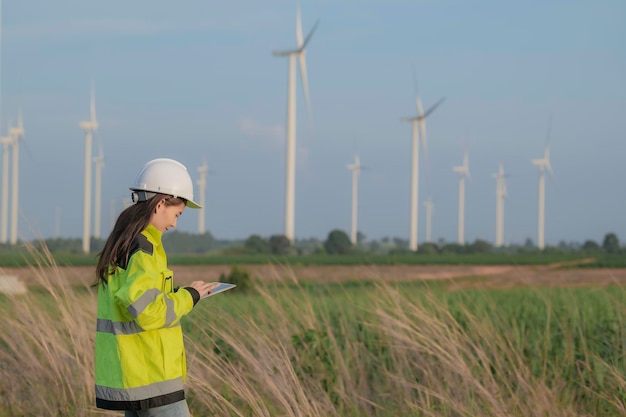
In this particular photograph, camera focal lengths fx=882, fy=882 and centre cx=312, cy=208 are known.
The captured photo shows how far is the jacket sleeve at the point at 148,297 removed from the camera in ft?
13.4

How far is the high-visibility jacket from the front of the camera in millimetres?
4195

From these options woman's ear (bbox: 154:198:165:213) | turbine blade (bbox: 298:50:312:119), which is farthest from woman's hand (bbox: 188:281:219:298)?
turbine blade (bbox: 298:50:312:119)

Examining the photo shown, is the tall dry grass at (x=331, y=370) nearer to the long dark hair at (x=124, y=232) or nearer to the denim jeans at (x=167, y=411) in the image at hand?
the denim jeans at (x=167, y=411)

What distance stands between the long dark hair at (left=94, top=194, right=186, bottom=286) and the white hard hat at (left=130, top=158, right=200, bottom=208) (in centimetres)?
4

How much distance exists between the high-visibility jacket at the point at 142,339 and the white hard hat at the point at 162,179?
0.69 feet

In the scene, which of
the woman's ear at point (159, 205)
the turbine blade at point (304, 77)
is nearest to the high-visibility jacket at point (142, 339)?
the woman's ear at point (159, 205)

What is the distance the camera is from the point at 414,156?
57844 mm

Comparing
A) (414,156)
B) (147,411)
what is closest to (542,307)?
(147,411)

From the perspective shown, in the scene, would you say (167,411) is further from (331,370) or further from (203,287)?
(331,370)

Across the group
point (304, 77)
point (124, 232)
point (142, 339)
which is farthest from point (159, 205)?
point (304, 77)

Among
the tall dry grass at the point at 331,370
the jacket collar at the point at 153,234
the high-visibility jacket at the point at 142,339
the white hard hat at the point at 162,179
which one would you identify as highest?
the white hard hat at the point at 162,179

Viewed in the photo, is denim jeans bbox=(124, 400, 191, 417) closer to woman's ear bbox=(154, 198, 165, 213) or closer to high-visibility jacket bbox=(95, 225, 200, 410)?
high-visibility jacket bbox=(95, 225, 200, 410)

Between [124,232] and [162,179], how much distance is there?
0.33 metres

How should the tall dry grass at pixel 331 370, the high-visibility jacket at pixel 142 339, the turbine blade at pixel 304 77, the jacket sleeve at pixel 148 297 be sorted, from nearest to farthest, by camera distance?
the jacket sleeve at pixel 148 297, the high-visibility jacket at pixel 142 339, the tall dry grass at pixel 331 370, the turbine blade at pixel 304 77
